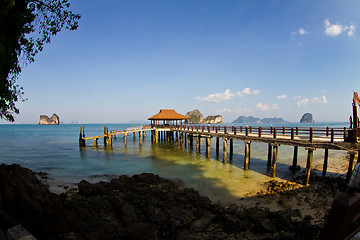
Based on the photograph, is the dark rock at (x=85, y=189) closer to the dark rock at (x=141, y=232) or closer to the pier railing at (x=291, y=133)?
the dark rock at (x=141, y=232)

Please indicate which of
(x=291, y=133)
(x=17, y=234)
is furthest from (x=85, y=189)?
(x=291, y=133)

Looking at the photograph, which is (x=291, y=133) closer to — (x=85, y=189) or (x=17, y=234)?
(x=85, y=189)

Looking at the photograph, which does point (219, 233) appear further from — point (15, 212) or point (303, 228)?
point (15, 212)

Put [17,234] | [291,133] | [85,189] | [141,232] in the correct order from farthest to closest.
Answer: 1. [291,133]
2. [85,189]
3. [141,232]
4. [17,234]

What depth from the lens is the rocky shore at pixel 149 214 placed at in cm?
594

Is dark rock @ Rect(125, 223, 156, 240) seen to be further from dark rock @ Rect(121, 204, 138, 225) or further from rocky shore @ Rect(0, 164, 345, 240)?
dark rock @ Rect(121, 204, 138, 225)

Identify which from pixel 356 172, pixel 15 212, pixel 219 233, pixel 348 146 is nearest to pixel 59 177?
pixel 15 212

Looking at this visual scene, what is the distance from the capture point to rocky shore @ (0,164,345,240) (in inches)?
234

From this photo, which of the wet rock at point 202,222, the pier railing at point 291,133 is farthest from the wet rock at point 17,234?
the pier railing at point 291,133

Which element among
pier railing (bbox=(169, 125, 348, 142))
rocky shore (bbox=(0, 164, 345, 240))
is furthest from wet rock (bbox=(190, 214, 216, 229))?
pier railing (bbox=(169, 125, 348, 142))

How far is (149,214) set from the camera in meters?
8.24

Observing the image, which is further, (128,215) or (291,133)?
(291,133)

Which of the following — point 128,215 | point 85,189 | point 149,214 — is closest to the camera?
point 128,215

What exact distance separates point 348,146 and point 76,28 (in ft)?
50.6
